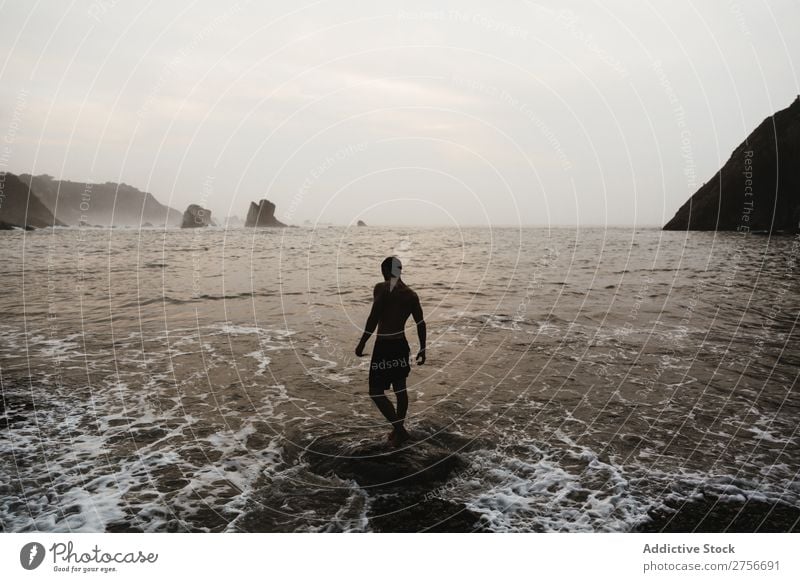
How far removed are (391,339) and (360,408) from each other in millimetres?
3410

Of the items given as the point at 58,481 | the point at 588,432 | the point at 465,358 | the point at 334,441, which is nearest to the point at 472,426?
the point at 588,432

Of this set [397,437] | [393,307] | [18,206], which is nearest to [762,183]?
[393,307]

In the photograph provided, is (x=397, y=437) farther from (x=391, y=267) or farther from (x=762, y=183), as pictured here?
(x=762, y=183)

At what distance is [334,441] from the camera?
8.12m

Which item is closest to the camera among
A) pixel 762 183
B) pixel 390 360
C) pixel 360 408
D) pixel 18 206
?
pixel 390 360

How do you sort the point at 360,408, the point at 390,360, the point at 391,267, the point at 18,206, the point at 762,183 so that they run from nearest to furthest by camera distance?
the point at 391,267 → the point at 390,360 → the point at 360,408 → the point at 762,183 → the point at 18,206

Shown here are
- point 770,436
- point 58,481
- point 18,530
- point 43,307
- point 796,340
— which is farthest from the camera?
point 43,307

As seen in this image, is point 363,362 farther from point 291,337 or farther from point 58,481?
point 58,481

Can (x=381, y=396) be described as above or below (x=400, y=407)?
above

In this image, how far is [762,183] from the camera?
87688 mm

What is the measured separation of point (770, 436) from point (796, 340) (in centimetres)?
958

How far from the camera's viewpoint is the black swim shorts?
7.48 metres

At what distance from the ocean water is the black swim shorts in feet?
5.66

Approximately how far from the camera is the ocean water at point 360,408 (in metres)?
6.63
